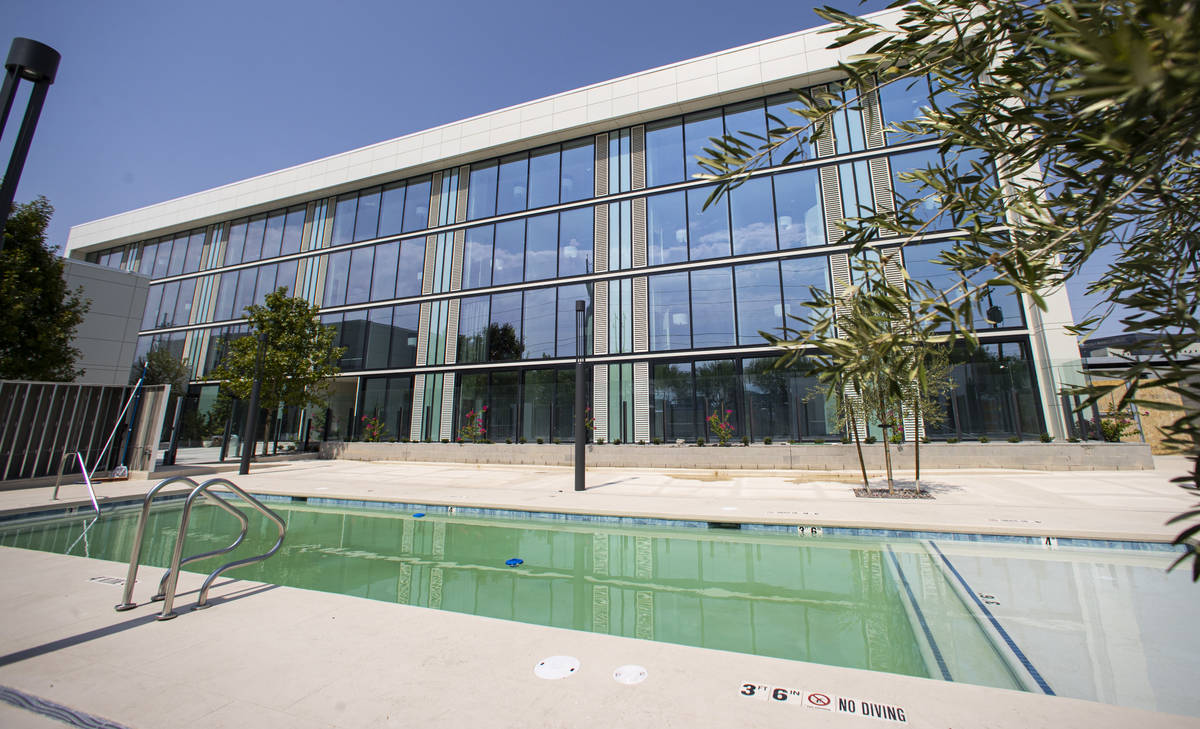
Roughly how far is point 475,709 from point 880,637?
10.8 ft

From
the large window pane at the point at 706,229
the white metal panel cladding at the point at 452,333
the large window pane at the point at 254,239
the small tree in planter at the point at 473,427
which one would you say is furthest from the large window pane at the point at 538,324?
the large window pane at the point at 254,239

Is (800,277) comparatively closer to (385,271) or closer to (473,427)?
(473,427)

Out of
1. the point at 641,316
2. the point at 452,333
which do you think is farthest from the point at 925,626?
the point at 452,333

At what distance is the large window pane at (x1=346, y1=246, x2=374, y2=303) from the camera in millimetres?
23250

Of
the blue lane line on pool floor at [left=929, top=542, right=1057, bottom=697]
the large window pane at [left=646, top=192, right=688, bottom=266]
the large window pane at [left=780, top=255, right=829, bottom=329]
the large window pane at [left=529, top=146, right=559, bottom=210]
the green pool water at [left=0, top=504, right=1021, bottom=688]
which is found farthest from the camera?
the large window pane at [left=529, top=146, right=559, bottom=210]

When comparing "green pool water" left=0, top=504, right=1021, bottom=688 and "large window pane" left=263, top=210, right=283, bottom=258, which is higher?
"large window pane" left=263, top=210, right=283, bottom=258

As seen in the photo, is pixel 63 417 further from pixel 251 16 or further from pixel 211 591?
pixel 211 591

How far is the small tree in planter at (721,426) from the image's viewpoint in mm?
16031

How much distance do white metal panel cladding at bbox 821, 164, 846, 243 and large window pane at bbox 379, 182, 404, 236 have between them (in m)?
19.0

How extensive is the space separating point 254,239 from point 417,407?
1541 cm

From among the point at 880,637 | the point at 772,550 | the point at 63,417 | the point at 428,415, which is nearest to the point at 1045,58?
the point at 880,637

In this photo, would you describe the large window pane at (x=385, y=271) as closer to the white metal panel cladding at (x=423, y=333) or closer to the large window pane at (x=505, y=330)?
the white metal panel cladding at (x=423, y=333)

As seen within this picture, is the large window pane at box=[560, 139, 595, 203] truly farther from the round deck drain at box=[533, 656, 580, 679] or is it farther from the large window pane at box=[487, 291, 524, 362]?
the round deck drain at box=[533, 656, 580, 679]

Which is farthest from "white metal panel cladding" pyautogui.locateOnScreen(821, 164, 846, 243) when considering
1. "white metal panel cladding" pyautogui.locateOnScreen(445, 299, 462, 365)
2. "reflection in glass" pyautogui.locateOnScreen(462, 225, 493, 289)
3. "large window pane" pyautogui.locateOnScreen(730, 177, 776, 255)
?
"white metal panel cladding" pyautogui.locateOnScreen(445, 299, 462, 365)
